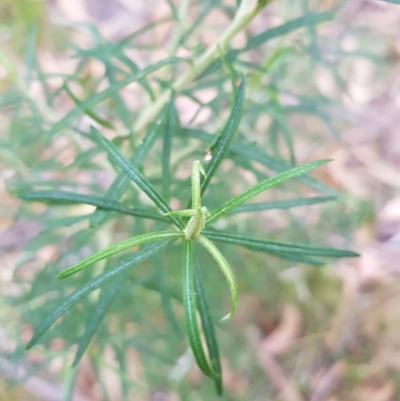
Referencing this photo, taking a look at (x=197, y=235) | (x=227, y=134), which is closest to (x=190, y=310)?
(x=197, y=235)

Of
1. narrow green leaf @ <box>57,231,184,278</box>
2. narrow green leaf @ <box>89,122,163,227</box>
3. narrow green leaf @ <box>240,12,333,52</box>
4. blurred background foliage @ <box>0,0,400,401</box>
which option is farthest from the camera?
blurred background foliage @ <box>0,0,400,401</box>

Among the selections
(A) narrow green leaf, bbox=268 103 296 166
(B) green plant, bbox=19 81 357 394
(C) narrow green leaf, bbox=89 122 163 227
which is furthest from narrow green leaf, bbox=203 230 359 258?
(A) narrow green leaf, bbox=268 103 296 166

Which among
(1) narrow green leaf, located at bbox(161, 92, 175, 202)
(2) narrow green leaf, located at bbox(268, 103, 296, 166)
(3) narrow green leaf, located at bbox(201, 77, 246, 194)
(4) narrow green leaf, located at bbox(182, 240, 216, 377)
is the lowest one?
(4) narrow green leaf, located at bbox(182, 240, 216, 377)

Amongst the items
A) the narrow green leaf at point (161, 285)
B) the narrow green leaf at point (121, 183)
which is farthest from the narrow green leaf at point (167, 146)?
the narrow green leaf at point (161, 285)

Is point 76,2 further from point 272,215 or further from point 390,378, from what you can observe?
point 390,378

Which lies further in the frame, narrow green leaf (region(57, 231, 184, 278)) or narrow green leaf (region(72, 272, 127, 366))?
narrow green leaf (region(72, 272, 127, 366))

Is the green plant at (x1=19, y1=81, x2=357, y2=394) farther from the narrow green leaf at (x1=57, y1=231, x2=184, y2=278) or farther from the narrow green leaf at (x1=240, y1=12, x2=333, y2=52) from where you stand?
the narrow green leaf at (x1=240, y1=12, x2=333, y2=52)

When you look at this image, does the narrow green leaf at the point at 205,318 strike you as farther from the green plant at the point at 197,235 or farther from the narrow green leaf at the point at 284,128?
the narrow green leaf at the point at 284,128

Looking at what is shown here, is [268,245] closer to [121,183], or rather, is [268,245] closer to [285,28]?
[121,183]
